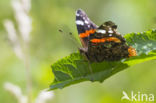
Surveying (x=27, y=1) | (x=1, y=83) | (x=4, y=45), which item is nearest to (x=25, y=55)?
(x=27, y=1)

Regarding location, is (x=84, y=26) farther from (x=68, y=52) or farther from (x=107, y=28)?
(x=68, y=52)

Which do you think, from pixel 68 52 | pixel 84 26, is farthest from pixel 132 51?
pixel 68 52

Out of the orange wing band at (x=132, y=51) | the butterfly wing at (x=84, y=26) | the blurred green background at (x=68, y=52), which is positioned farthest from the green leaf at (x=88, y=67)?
the blurred green background at (x=68, y=52)

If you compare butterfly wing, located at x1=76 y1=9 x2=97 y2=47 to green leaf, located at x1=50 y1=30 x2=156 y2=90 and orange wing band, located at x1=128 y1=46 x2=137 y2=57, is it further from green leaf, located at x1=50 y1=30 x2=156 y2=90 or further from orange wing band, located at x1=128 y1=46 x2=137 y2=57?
green leaf, located at x1=50 y1=30 x2=156 y2=90

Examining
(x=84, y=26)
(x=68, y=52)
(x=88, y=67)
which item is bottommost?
(x=88, y=67)

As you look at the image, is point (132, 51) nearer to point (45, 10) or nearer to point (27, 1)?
point (27, 1)

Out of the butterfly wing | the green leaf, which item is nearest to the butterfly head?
the butterfly wing

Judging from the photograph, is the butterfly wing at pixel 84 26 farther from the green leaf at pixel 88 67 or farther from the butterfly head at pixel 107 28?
the green leaf at pixel 88 67
